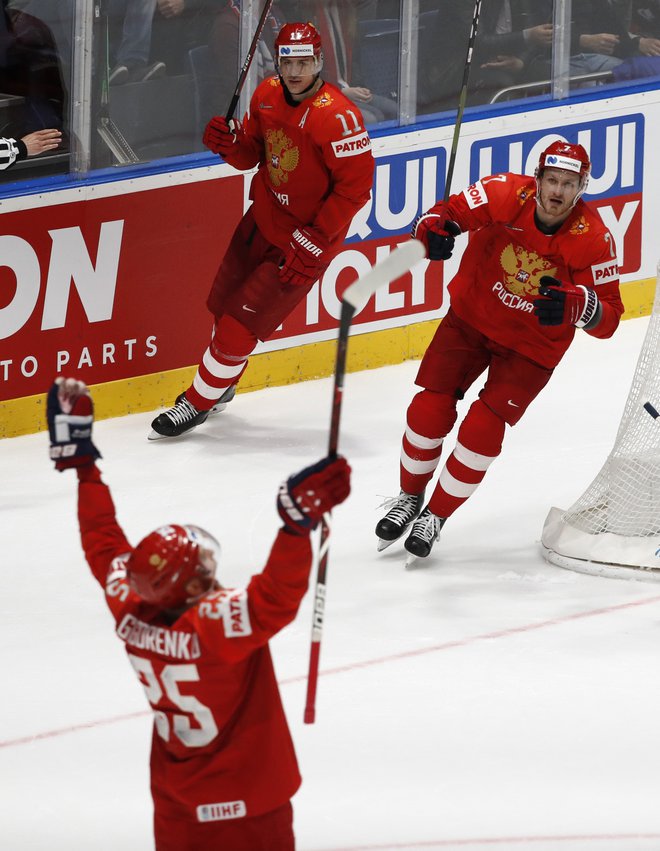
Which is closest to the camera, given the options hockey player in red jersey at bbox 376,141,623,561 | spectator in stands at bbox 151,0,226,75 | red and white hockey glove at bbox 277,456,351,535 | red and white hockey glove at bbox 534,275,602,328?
red and white hockey glove at bbox 277,456,351,535

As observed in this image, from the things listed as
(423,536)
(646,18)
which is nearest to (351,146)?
(423,536)

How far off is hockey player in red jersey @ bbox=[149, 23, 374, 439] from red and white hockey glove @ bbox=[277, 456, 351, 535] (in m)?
3.17

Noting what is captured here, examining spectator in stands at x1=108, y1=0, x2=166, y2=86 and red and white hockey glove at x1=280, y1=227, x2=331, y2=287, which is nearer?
red and white hockey glove at x1=280, y1=227, x2=331, y2=287

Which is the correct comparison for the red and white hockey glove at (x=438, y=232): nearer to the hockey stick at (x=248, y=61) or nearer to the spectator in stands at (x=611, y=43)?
the hockey stick at (x=248, y=61)

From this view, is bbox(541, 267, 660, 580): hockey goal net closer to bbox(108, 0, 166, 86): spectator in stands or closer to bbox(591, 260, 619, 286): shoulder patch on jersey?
bbox(591, 260, 619, 286): shoulder patch on jersey

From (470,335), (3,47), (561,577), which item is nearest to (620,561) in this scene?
(561,577)

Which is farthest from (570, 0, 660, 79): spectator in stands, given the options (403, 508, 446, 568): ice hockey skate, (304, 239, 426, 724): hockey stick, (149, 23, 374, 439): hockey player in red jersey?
(304, 239, 426, 724): hockey stick

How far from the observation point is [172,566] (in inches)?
105

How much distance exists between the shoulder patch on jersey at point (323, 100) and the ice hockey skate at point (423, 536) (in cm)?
150

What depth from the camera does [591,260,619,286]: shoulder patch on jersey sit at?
4.82 metres

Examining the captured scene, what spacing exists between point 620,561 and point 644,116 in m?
3.18

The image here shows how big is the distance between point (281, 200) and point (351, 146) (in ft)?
1.21

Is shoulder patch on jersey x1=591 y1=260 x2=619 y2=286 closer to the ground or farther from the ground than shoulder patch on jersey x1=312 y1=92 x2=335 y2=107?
closer to the ground

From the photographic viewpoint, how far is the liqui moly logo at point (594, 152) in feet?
23.6
